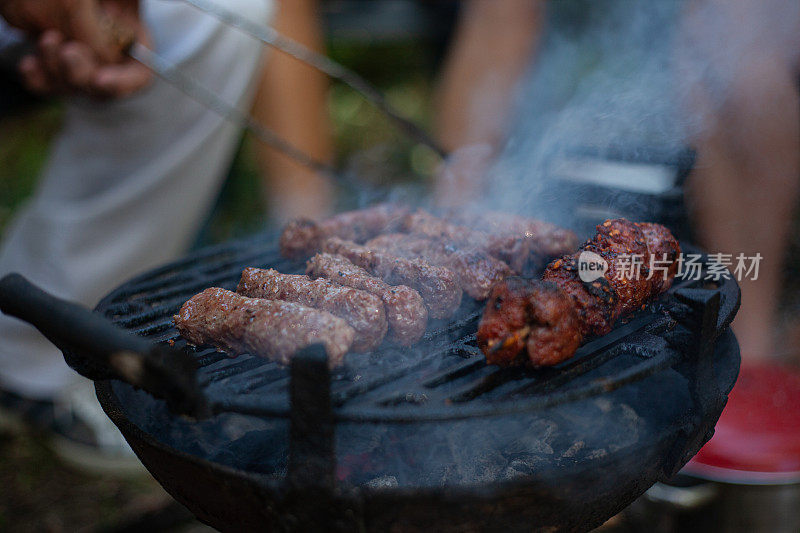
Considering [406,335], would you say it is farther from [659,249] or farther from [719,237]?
[719,237]

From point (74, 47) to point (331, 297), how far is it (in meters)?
2.62

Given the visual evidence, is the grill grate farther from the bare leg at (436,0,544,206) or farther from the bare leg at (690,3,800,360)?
the bare leg at (436,0,544,206)

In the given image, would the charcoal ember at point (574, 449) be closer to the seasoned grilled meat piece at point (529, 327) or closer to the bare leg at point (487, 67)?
the seasoned grilled meat piece at point (529, 327)

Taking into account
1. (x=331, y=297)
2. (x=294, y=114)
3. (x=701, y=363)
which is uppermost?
(x=294, y=114)

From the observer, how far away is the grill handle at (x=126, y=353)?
1.43 meters

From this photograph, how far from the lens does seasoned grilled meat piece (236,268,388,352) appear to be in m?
1.95

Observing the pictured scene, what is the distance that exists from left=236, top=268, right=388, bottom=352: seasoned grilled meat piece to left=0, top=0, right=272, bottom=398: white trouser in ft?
9.19

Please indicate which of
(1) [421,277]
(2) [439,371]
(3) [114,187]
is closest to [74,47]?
(3) [114,187]

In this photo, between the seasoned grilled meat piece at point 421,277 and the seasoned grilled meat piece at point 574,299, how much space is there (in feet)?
1.04

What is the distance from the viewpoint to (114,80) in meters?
3.79

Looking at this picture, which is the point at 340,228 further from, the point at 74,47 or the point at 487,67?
the point at 487,67

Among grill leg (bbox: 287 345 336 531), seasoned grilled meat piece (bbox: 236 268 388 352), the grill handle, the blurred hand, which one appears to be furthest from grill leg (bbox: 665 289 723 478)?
the blurred hand

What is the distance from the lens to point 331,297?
204cm

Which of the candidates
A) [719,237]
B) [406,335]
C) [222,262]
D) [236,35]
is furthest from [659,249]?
[236,35]
